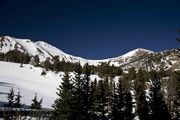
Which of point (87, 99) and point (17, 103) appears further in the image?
point (87, 99)

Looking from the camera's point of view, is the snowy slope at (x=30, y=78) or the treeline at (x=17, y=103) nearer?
the treeline at (x=17, y=103)

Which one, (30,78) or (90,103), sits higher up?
(30,78)

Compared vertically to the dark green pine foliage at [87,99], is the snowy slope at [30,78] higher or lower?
higher

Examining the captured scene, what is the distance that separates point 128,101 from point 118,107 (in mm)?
3529

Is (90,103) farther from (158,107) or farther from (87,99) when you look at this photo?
(158,107)

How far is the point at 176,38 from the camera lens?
23.5 meters

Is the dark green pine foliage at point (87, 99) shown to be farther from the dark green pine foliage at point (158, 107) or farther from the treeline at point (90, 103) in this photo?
the dark green pine foliage at point (158, 107)

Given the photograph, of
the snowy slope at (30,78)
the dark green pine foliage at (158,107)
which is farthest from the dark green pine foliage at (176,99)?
the snowy slope at (30,78)

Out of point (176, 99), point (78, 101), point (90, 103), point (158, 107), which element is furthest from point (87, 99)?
point (158, 107)

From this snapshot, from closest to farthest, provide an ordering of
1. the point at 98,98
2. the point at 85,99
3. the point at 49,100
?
the point at 85,99, the point at 98,98, the point at 49,100

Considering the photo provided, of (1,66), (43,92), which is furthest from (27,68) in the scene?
(43,92)

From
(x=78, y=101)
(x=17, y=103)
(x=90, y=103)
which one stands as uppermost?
(x=78, y=101)

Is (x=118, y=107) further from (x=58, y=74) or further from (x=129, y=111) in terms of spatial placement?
(x=58, y=74)

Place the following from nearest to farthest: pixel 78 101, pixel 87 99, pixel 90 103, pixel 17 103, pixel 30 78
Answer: pixel 78 101 → pixel 17 103 → pixel 90 103 → pixel 87 99 → pixel 30 78
